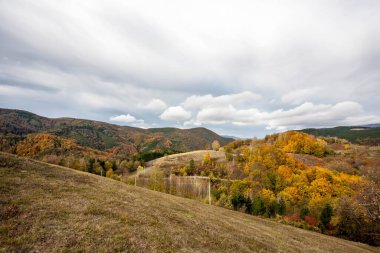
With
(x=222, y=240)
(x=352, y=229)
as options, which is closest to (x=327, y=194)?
(x=352, y=229)

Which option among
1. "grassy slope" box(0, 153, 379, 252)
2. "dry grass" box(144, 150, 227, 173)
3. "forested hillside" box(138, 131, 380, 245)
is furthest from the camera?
"dry grass" box(144, 150, 227, 173)

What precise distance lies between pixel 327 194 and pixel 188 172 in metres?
72.6

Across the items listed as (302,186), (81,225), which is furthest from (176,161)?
(81,225)

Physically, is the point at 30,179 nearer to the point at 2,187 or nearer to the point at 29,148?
the point at 2,187

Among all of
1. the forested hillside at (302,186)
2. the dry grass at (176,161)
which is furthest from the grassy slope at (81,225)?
the dry grass at (176,161)

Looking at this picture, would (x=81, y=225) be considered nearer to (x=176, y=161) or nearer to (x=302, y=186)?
(x=302, y=186)

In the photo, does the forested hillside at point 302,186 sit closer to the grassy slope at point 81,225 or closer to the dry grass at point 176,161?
the dry grass at point 176,161

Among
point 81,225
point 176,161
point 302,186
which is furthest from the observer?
point 176,161

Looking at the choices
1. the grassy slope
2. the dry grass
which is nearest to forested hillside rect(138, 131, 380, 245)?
the dry grass

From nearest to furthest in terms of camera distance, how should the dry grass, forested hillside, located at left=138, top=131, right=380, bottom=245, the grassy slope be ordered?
the grassy slope < forested hillside, located at left=138, top=131, right=380, bottom=245 < the dry grass

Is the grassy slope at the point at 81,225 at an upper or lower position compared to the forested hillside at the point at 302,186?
upper

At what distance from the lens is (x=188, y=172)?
11788 centimetres

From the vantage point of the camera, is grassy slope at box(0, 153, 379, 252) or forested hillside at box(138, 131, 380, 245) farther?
forested hillside at box(138, 131, 380, 245)

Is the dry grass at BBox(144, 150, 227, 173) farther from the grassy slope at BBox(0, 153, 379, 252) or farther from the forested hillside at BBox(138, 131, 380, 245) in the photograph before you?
the grassy slope at BBox(0, 153, 379, 252)
